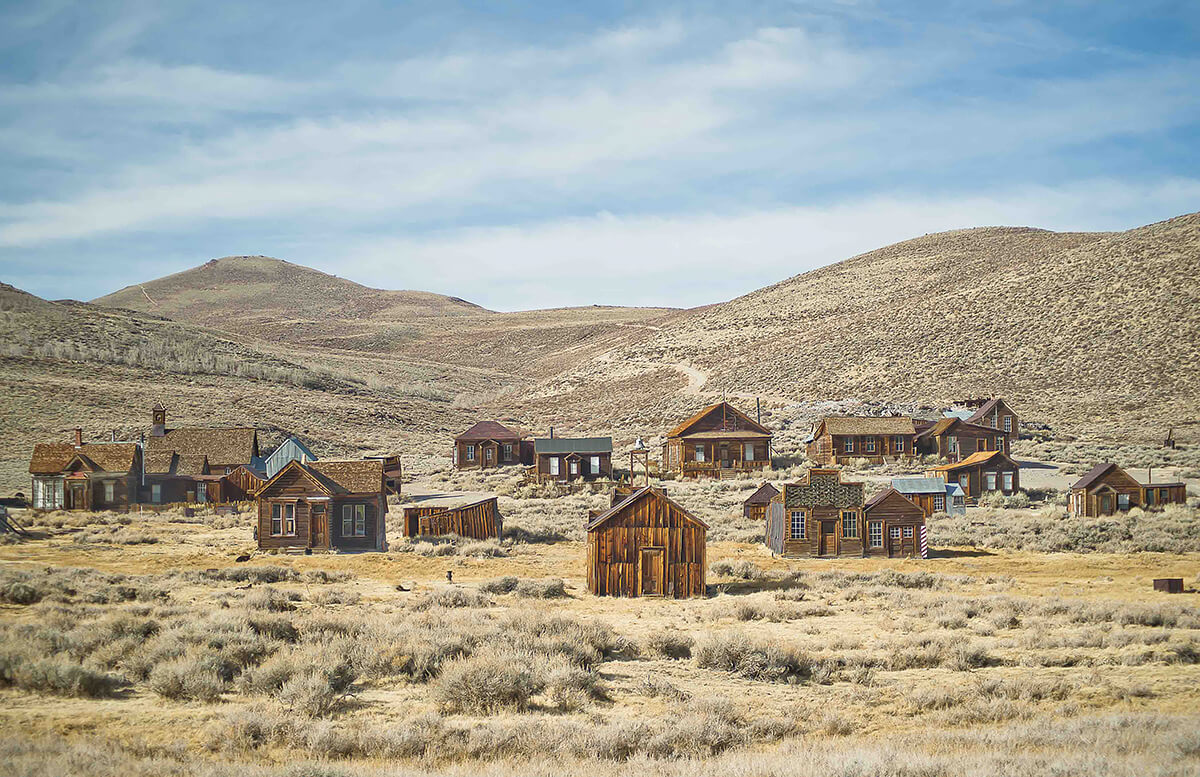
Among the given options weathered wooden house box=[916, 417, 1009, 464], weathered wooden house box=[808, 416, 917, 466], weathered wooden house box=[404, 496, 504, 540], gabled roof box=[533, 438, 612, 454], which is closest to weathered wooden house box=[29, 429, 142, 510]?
weathered wooden house box=[404, 496, 504, 540]

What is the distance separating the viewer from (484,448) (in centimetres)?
6450

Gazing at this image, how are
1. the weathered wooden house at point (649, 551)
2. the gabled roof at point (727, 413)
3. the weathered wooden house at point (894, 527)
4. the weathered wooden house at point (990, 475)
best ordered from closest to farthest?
the weathered wooden house at point (649, 551)
the weathered wooden house at point (894, 527)
the weathered wooden house at point (990, 475)
the gabled roof at point (727, 413)

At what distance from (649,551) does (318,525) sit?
1429 centimetres

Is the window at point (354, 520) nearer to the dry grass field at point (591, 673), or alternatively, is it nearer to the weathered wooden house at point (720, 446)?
the dry grass field at point (591, 673)

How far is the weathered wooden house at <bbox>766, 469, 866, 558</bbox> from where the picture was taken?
32.5 metres

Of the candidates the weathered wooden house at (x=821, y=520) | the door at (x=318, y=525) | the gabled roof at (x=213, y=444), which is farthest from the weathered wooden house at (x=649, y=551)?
the gabled roof at (x=213, y=444)

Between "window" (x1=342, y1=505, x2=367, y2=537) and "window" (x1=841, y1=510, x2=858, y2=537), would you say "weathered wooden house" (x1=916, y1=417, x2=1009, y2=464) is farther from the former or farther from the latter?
"window" (x1=342, y1=505, x2=367, y2=537)

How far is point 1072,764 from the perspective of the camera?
34.1 feet

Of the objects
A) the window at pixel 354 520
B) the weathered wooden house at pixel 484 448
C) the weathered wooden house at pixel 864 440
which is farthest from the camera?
the weathered wooden house at pixel 484 448

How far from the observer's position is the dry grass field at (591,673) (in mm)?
11508

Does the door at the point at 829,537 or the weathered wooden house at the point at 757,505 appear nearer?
the door at the point at 829,537

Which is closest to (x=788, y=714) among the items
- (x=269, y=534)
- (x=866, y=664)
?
(x=866, y=664)

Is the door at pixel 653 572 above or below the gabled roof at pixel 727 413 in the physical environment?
below

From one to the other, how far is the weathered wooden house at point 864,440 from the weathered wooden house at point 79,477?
3856 centimetres
